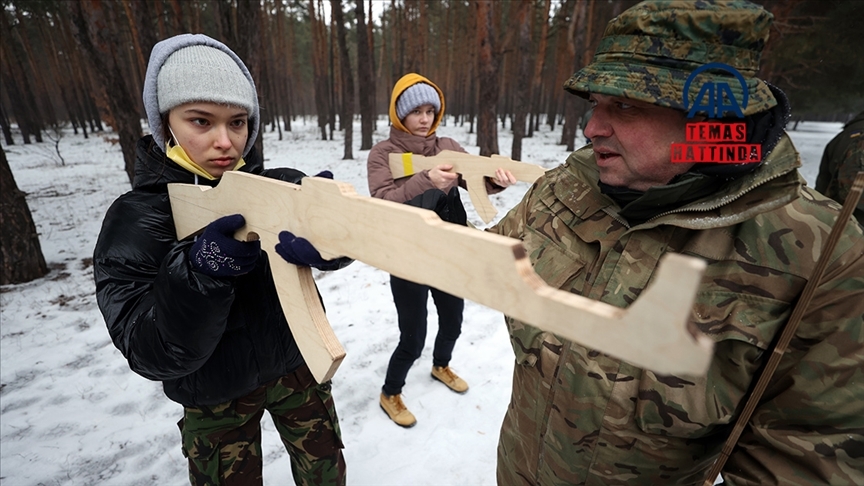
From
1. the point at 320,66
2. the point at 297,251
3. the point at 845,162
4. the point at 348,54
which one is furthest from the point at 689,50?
the point at 320,66

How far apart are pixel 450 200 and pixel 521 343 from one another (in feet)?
3.72

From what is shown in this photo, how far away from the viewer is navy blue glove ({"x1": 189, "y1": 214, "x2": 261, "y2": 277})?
107 cm

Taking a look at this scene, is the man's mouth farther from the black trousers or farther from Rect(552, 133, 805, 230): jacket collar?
the black trousers

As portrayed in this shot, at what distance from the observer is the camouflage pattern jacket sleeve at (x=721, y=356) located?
850 mm

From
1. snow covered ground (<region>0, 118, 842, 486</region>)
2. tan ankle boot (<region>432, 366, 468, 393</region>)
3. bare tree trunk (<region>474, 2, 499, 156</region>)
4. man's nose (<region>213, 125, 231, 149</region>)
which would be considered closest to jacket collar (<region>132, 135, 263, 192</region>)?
man's nose (<region>213, 125, 231, 149</region>)

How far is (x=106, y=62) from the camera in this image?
522cm

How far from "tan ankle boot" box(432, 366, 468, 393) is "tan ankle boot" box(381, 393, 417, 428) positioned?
1.39 feet

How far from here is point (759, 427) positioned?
944 millimetres

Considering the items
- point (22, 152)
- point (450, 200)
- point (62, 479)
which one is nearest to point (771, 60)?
point (450, 200)

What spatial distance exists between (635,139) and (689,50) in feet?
0.80

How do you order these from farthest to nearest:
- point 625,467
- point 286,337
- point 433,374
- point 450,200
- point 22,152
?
point 22,152 < point 433,374 < point 450,200 < point 286,337 < point 625,467

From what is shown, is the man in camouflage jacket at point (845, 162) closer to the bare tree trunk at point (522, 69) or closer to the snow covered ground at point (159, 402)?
the snow covered ground at point (159, 402)

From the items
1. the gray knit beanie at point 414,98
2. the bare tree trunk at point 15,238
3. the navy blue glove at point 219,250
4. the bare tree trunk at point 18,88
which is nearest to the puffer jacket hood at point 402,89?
the gray knit beanie at point 414,98

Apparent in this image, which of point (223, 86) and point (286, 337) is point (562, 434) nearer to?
point (286, 337)
